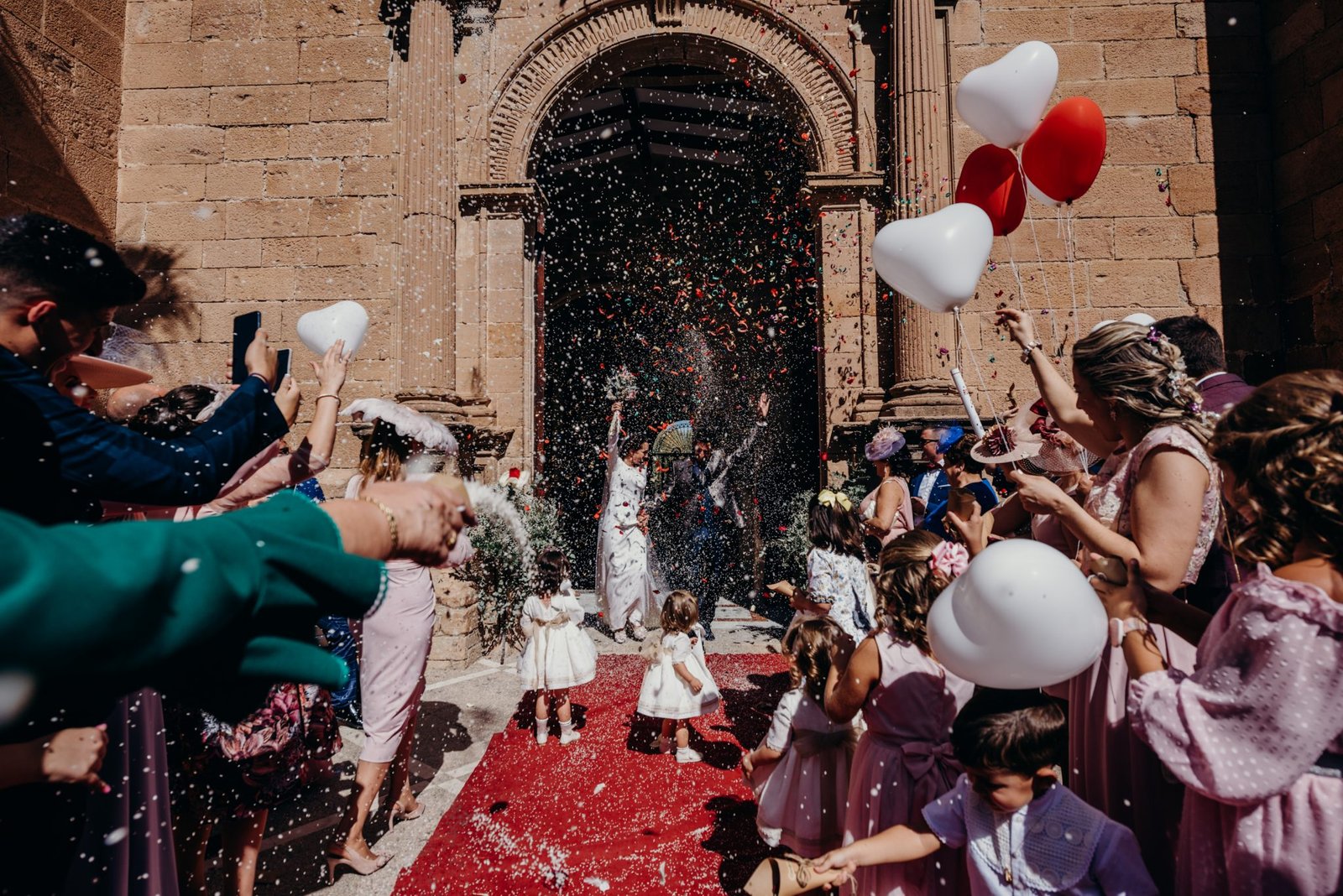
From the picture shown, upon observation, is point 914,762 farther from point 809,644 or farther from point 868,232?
point 868,232

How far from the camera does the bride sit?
21.6ft

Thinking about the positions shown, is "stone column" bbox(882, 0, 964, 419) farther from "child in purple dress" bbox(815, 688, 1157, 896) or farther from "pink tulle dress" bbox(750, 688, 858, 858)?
"child in purple dress" bbox(815, 688, 1157, 896)

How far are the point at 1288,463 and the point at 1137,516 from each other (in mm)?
529

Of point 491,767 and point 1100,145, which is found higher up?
point 1100,145

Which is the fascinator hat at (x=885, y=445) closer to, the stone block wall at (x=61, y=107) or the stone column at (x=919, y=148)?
the stone column at (x=919, y=148)

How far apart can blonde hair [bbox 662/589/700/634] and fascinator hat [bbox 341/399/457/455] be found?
1.68 metres

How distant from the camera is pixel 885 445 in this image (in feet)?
16.1

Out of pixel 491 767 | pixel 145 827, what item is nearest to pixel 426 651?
pixel 491 767

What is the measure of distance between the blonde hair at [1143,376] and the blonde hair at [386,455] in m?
2.78

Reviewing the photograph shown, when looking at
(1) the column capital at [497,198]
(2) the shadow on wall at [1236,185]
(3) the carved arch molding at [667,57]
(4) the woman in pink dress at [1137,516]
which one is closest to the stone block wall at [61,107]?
(1) the column capital at [497,198]

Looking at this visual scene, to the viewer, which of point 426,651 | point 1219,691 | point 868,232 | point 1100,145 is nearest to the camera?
point 1219,691

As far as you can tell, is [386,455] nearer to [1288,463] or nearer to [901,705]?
[901,705]

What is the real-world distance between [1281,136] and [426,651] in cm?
827

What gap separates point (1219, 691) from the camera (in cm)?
127
